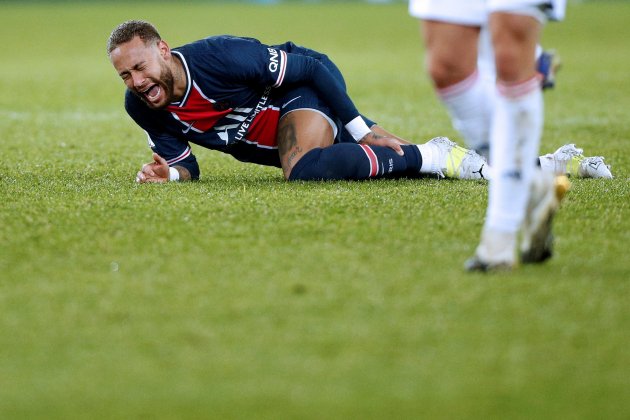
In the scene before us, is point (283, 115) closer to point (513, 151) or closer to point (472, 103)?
point (472, 103)

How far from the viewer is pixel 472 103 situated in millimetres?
3521

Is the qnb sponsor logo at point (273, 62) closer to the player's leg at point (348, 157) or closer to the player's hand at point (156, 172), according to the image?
the player's leg at point (348, 157)

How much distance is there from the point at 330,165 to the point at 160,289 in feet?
6.67

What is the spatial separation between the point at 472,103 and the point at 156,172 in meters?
2.19

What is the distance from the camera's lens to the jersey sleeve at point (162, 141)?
17.3 ft

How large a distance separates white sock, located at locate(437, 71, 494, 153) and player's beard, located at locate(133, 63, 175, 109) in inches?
72.1

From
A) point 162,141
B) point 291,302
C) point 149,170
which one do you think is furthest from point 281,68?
point 291,302

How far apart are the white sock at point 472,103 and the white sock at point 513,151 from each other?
7.8 inches

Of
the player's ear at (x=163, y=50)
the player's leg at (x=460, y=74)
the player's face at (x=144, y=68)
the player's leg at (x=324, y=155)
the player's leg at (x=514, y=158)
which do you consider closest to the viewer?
the player's leg at (x=514, y=158)

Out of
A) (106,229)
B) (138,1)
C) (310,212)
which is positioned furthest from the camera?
(138,1)

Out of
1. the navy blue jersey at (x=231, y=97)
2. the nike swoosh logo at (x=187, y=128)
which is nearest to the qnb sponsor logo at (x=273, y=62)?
the navy blue jersey at (x=231, y=97)

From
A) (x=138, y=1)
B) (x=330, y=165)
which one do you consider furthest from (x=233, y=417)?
(x=138, y=1)

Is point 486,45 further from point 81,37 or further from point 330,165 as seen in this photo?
point 81,37

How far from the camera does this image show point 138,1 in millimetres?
38812
